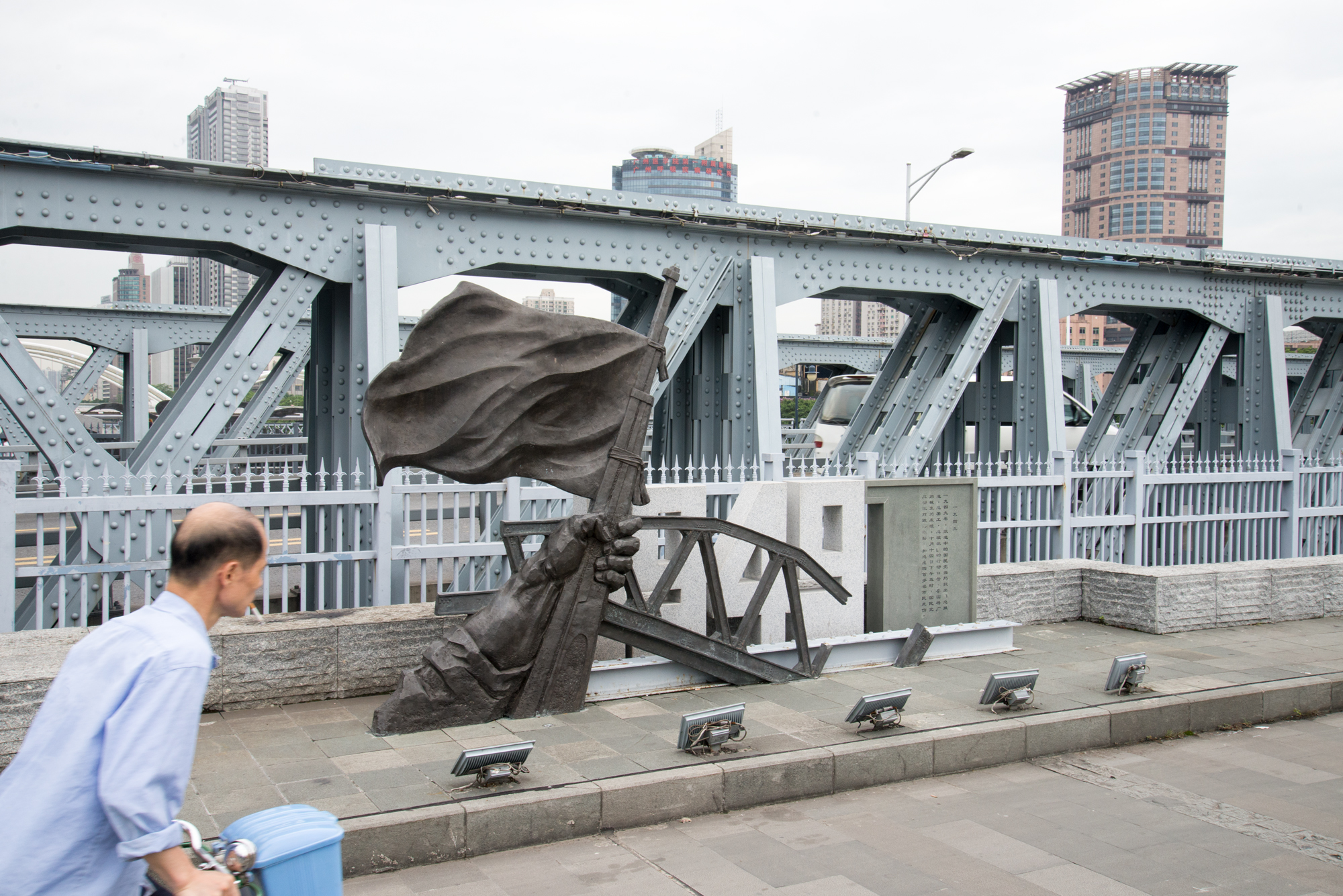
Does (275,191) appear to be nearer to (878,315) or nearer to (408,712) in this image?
(408,712)

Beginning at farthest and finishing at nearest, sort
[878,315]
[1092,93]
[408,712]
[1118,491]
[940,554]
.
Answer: [878,315] < [1092,93] < [1118,491] < [940,554] < [408,712]

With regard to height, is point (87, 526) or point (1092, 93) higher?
point (1092, 93)

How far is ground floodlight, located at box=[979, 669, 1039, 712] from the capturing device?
257 inches

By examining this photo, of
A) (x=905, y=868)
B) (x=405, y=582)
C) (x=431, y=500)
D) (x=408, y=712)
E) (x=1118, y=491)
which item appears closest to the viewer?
(x=905, y=868)

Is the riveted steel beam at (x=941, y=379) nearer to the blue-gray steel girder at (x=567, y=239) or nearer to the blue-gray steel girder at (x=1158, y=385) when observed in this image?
the blue-gray steel girder at (x=567, y=239)

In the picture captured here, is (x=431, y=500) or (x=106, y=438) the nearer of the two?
(x=431, y=500)

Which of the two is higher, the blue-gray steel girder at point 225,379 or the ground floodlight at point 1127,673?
the blue-gray steel girder at point 225,379

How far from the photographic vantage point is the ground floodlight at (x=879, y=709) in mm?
5891

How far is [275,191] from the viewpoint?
27.7 feet

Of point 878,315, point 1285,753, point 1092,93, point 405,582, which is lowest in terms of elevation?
point 1285,753

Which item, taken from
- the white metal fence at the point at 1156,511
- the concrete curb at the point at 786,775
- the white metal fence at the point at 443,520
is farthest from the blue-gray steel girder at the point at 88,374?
the concrete curb at the point at 786,775

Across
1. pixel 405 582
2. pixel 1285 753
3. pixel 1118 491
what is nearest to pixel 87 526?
pixel 405 582

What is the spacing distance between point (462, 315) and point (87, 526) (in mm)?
2957

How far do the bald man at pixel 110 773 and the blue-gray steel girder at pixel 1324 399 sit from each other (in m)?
17.7
